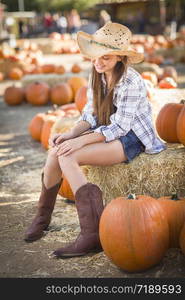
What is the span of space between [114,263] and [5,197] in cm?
168

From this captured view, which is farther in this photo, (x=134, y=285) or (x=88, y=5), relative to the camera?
(x=88, y=5)

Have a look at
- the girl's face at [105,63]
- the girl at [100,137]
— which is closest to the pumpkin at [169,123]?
the girl at [100,137]

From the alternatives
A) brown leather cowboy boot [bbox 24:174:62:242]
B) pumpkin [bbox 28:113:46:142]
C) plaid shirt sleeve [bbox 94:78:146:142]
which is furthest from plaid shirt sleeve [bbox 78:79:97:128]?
pumpkin [bbox 28:113:46:142]

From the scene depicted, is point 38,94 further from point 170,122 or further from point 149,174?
point 149,174

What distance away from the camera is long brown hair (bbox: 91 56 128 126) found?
11.2 ft

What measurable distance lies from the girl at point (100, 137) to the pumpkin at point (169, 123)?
13.2 inches

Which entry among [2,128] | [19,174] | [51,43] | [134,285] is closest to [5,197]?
[19,174]

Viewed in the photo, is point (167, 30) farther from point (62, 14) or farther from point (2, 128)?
point (2, 128)

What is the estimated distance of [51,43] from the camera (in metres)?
18.3

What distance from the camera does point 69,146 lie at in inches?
128

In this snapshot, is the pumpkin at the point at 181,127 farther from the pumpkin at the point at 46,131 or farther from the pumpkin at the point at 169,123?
the pumpkin at the point at 46,131

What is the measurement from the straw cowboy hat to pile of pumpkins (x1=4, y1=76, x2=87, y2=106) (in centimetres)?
489

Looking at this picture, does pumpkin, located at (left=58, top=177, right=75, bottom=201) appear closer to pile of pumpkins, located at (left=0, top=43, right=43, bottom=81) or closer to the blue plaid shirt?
the blue plaid shirt

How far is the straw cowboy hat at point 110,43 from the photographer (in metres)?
3.35
